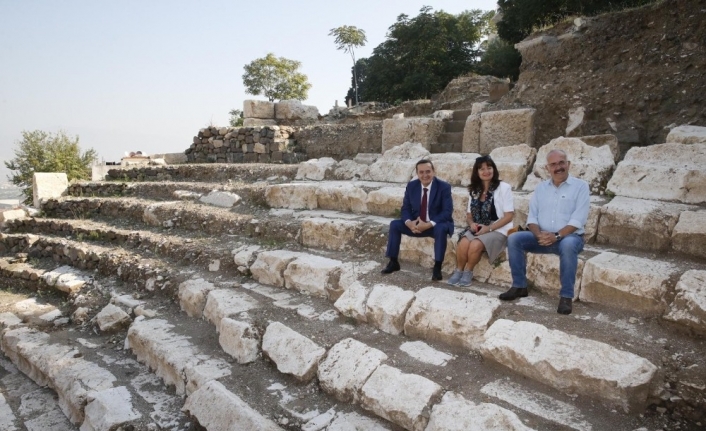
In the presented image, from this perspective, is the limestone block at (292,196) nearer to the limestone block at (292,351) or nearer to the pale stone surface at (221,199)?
the pale stone surface at (221,199)

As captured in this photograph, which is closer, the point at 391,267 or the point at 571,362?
the point at 571,362

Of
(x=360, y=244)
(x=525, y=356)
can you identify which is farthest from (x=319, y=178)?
(x=525, y=356)

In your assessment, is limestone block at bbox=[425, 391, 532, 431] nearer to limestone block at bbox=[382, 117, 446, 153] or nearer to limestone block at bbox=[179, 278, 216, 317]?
limestone block at bbox=[179, 278, 216, 317]

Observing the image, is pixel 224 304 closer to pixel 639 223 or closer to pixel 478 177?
pixel 478 177

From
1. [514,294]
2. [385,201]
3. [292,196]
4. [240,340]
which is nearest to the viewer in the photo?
[514,294]

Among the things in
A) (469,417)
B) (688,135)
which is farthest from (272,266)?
(688,135)

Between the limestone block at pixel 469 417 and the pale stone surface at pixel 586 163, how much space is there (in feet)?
11.2

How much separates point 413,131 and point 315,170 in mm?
2006

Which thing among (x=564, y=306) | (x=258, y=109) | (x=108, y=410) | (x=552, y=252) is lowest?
(x=108, y=410)

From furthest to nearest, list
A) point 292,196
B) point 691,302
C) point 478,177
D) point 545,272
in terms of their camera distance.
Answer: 1. point 292,196
2. point 478,177
3. point 545,272
4. point 691,302

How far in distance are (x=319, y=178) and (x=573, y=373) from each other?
5.97 meters

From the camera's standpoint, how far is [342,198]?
20.6ft

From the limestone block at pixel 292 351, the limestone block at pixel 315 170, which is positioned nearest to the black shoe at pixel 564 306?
the limestone block at pixel 292 351

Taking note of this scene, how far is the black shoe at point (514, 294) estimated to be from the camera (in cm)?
338
